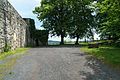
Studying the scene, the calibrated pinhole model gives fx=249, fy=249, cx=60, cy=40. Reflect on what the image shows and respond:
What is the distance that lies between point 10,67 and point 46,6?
32.1 metres

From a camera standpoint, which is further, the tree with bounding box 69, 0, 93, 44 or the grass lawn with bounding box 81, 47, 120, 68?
the tree with bounding box 69, 0, 93, 44

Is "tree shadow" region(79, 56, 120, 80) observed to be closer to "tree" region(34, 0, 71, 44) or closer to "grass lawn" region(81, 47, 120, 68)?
"grass lawn" region(81, 47, 120, 68)

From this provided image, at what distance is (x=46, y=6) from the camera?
43.1m

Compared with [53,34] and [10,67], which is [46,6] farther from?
[10,67]

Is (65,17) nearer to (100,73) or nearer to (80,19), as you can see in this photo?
(80,19)

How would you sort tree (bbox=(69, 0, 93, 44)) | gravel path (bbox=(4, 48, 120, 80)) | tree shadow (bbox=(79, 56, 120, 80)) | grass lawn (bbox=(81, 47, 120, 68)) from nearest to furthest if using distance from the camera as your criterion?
gravel path (bbox=(4, 48, 120, 80)), tree shadow (bbox=(79, 56, 120, 80)), grass lawn (bbox=(81, 47, 120, 68)), tree (bbox=(69, 0, 93, 44))

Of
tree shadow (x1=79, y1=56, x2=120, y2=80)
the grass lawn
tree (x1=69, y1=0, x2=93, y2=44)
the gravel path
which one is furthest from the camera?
tree (x1=69, y1=0, x2=93, y2=44)

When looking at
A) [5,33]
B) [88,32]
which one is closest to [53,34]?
[88,32]

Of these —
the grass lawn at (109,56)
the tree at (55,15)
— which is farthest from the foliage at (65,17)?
the grass lawn at (109,56)

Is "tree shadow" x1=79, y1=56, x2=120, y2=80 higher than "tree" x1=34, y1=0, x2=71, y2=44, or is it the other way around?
"tree" x1=34, y1=0, x2=71, y2=44

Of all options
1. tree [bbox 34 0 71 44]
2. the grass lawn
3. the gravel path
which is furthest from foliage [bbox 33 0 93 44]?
the gravel path

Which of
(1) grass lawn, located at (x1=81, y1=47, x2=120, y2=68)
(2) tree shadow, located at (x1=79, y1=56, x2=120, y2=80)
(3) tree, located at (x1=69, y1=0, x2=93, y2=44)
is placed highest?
(3) tree, located at (x1=69, y1=0, x2=93, y2=44)

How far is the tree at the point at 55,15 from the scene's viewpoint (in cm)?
4319

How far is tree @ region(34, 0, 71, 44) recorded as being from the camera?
43188 millimetres
